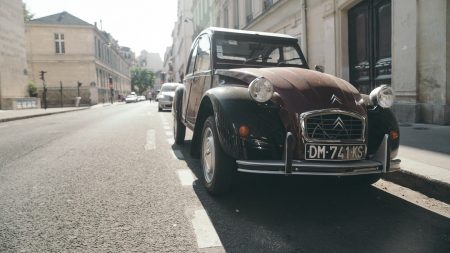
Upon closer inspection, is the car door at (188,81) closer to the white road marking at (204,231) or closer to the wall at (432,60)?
the white road marking at (204,231)

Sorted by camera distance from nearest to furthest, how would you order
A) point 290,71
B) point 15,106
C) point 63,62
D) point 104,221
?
point 104,221, point 290,71, point 15,106, point 63,62

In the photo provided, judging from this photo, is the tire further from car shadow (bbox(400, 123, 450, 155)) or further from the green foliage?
the green foliage

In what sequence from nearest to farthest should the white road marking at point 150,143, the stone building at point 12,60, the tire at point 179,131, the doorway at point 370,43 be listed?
1. the tire at point 179,131
2. the white road marking at point 150,143
3. the doorway at point 370,43
4. the stone building at point 12,60

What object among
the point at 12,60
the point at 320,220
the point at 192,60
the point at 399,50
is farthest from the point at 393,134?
the point at 12,60

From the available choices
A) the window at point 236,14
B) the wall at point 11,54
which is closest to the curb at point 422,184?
the window at point 236,14

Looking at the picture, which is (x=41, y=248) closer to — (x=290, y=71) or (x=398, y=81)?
(x=290, y=71)

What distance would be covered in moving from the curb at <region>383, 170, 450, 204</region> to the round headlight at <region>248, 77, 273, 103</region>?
1.96 m

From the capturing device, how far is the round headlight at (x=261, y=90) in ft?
10.6

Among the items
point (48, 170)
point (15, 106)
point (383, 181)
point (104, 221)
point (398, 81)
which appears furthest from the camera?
point (15, 106)

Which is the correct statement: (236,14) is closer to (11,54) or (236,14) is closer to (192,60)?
(11,54)

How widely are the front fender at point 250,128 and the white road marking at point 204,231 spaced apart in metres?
0.59

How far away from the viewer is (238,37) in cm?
517

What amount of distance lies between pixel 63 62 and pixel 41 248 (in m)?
50.3

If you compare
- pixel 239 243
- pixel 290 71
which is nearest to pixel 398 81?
pixel 290 71
